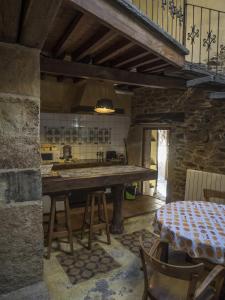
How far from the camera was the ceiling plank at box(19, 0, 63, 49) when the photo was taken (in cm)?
88

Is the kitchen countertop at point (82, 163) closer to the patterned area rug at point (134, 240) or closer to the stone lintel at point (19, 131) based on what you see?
the patterned area rug at point (134, 240)

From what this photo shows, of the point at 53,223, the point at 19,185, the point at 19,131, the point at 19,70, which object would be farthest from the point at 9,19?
the point at 53,223

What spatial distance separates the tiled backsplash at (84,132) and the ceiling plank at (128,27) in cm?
339

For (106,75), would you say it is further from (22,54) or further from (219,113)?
(219,113)

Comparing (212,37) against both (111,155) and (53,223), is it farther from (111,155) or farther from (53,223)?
(53,223)

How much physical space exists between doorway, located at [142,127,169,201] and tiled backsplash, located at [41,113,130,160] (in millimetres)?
643

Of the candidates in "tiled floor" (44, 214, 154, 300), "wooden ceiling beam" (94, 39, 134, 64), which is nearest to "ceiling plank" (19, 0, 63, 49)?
"wooden ceiling beam" (94, 39, 134, 64)

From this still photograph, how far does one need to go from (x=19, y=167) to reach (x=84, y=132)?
422 cm

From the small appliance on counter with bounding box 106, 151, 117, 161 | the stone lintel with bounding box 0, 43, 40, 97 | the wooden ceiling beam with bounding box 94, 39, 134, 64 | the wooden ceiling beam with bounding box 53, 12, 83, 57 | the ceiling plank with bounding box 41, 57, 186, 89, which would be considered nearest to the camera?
the stone lintel with bounding box 0, 43, 40, 97

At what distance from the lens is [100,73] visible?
2.94 meters

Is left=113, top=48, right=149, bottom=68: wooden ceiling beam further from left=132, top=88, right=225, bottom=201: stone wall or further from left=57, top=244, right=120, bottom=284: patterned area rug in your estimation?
left=57, top=244, right=120, bottom=284: patterned area rug

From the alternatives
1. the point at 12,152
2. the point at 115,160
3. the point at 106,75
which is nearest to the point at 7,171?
the point at 12,152

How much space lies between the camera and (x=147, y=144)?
590cm

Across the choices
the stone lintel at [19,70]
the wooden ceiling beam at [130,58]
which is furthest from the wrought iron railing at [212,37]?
the stone lintel at [19,70]
